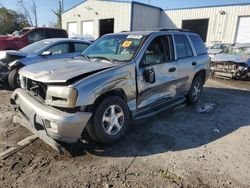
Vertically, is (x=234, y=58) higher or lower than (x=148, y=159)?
higher

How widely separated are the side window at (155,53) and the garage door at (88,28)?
2372cm

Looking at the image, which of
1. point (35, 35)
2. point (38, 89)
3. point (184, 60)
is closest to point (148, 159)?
point (38, 89)

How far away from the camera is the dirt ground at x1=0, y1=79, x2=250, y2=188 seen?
3.09 m

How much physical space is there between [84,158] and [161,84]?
2.09 m

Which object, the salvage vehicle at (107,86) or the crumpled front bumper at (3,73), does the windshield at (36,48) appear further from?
the salvage vehicle at (107,86)

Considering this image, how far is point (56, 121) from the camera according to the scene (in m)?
3.19

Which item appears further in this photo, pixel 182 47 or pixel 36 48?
pixel 36 48

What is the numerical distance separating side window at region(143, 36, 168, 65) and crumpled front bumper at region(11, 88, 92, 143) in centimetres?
168

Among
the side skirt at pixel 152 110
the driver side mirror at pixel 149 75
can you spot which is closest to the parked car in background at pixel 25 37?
the side skirt at pixel 152 110

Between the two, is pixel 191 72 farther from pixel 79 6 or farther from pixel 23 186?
pixel 79 6

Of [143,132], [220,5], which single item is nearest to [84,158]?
[143,132]

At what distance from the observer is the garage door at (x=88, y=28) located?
1094 inches

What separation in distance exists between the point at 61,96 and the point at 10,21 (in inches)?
1848

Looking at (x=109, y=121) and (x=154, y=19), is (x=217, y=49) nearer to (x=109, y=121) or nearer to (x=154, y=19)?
(x=154, y=19)
